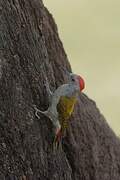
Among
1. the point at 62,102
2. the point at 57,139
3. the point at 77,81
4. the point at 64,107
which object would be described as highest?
the point at 77,81

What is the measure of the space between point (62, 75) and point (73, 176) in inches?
124

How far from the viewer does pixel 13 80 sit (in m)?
15.6

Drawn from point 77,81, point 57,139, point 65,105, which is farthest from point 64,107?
point 57,139

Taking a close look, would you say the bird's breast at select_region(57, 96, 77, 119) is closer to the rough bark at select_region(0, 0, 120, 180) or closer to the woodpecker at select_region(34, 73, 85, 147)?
the woodpecker at select_region(34, 73, 85, 147)

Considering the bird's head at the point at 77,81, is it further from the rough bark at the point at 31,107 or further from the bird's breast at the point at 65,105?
the rough bark at the point at 31,107

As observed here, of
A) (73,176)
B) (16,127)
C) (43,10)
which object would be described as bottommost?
(73,176)

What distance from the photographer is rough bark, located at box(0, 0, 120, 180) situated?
1508 cm

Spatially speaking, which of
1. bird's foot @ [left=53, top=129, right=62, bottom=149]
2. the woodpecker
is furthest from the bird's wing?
bird's foot @ [left=53, top=129, right=62, bottom=149]

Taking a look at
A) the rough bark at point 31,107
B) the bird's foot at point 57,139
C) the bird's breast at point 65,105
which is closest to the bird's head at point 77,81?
the bird's breast at point 65,105

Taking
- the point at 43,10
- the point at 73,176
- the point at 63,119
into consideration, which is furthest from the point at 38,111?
the point at 43,10

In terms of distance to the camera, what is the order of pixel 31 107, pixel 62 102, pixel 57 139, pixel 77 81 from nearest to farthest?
1. pixel 31 107
2. pixel 62 102
3. pixel 77 81
4. pixel 57 139

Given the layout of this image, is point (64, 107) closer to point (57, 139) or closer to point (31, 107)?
point (31, 107)

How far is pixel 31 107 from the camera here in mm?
16297

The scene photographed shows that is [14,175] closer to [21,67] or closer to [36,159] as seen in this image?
Result: [36,159]
